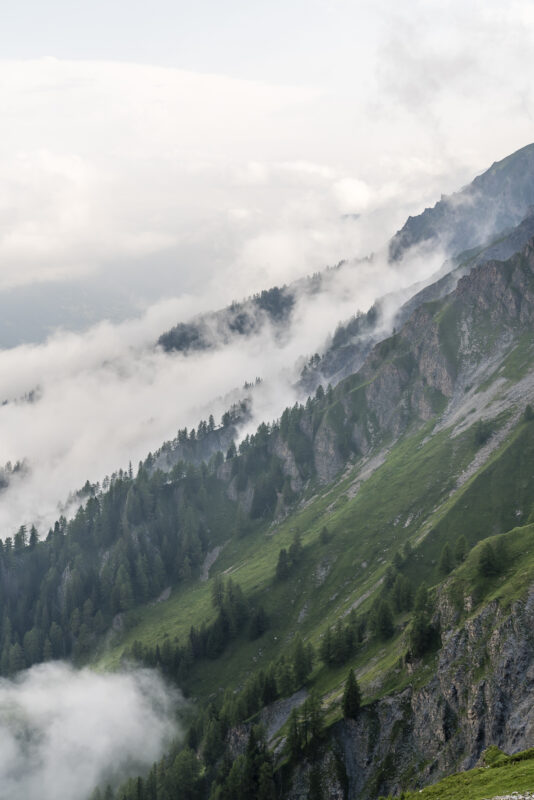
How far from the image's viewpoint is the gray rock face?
8625 cm

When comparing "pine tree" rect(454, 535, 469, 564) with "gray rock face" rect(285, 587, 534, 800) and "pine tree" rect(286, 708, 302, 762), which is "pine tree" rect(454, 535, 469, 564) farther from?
"pine tree" rect(286, 708, 302, 762)

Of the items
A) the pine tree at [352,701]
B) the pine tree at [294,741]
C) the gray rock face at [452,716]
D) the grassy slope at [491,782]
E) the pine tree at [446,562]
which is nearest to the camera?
the grassy slope at [491,782]

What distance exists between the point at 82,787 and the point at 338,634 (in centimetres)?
8641

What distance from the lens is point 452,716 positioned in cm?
9300

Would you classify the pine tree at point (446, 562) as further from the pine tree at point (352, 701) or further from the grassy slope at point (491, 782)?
the grassy slope at point (491, 782)

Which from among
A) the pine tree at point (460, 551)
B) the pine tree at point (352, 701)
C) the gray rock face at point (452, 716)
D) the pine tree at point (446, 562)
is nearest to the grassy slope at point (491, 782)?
the gray rock face at point (452, 716)

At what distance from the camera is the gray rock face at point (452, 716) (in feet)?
283

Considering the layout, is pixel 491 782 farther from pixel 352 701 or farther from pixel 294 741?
pixel 294 741

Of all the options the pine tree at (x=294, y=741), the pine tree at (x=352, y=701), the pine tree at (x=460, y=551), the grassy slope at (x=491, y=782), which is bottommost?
the pine tree at (x=294, y=741)

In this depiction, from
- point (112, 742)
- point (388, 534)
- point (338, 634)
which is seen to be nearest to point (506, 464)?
point (388, 534)

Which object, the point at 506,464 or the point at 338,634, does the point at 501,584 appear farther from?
the point at 506,464

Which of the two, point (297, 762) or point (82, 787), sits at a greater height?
point (297, 762)

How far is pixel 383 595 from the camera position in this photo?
153625 mm

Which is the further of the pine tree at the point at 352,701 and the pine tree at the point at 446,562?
the pine tree at the point at 446,562
